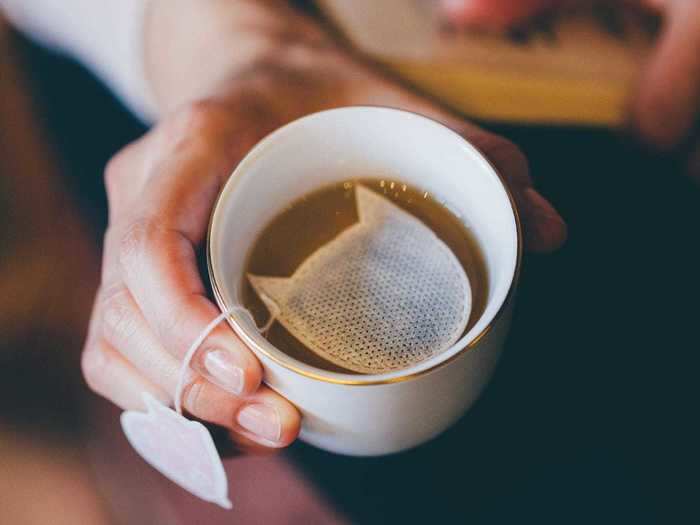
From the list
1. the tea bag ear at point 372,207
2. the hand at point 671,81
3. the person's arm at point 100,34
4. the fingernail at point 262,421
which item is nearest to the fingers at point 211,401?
the fingernail at point 262,421

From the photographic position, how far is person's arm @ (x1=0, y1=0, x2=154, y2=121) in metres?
0.88

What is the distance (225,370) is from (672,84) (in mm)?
731

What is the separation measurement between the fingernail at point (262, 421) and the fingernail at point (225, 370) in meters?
0.02

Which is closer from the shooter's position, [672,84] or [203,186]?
[203,186]

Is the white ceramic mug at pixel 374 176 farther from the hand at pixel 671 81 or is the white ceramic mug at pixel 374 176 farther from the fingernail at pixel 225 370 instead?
the hand at pixel 671 81

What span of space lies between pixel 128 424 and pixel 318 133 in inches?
11.6

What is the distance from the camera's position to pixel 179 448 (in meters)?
0.52

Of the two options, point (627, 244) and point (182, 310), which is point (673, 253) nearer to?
point (627, 244)

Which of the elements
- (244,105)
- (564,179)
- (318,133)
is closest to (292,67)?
(244,105)

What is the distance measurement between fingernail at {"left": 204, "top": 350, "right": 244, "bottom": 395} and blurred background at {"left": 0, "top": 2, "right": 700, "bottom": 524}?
0.17 meters

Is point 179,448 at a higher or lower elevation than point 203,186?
lower

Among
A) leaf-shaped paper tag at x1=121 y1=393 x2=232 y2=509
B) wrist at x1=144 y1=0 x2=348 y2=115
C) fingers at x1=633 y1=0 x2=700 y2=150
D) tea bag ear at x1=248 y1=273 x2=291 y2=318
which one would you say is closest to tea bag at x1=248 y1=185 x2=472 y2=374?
tea bag ear at x1=248 y1=273 x2=291 y2=318

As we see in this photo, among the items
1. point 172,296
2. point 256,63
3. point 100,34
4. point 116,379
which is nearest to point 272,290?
point 172,296

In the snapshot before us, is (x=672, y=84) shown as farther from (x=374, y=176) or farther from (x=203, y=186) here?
(x=203, y=186)
